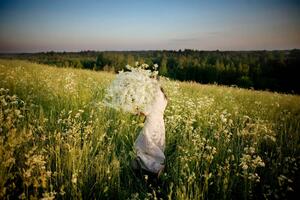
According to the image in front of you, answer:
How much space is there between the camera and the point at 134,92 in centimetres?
315

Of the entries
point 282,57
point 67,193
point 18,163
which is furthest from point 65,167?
point 282,57

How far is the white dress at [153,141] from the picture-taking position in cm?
300

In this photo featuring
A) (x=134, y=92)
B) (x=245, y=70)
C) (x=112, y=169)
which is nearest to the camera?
(x=112, y=169)

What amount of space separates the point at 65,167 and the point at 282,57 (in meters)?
58.9

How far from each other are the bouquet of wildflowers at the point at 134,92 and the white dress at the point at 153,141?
12 centimetres

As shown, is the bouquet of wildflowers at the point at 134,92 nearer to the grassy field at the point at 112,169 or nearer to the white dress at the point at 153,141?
the white dress at the point at 153,141

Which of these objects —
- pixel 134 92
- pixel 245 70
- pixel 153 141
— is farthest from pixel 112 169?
pixel 245 70

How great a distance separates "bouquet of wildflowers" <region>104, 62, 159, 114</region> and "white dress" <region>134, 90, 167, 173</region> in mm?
124

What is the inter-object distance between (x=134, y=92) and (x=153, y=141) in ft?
2.30

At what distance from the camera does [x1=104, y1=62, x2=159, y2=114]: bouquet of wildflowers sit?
318cm

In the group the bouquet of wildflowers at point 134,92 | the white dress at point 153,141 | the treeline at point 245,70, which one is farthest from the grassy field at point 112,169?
the treeline at point 245,70

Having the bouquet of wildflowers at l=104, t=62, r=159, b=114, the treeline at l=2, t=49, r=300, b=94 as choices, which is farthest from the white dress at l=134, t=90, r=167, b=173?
the treeline at l=2, t=49, r=300, b=94

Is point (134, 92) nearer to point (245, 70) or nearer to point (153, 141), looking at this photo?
point (153, 141)

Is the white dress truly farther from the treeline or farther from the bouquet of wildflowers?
the treeline
